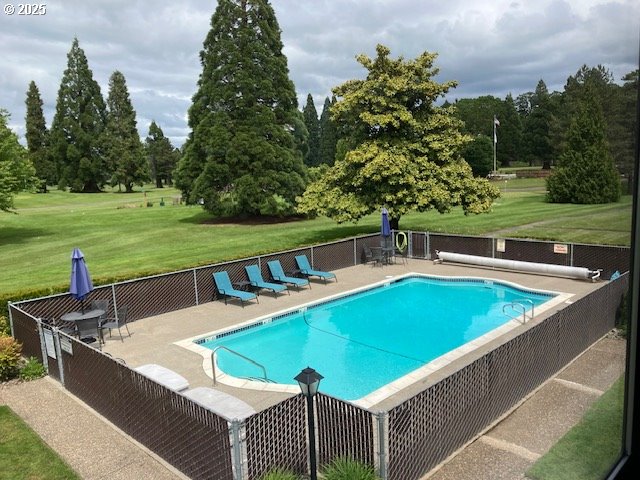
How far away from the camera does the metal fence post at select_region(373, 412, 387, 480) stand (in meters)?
5.14

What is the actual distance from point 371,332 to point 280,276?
3907mm

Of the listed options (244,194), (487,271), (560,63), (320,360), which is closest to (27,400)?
(320,360)

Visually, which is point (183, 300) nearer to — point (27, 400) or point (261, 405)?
point (27, 400)

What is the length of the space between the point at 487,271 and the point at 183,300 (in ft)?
33.9

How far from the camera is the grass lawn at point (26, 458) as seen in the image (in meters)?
6.05

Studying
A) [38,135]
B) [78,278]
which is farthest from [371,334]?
[38,135]

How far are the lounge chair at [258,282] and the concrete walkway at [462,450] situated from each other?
658 cm

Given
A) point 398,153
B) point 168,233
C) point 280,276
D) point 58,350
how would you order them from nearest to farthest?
point 58,350 < point 280,276 < point 398,153 < point 168,233

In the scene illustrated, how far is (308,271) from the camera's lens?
53.0ft

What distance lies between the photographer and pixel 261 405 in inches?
319

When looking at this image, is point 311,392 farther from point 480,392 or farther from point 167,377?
point 167,377

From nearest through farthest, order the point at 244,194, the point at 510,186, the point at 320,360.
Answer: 1. the point at 320,360
2. the point at 244,194
3. the point at 510,186

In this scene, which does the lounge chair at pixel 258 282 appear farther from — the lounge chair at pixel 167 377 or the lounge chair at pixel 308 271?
the lounge chair at pixel 167 377

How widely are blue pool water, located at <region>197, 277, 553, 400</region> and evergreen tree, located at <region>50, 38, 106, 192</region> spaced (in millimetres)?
47316
